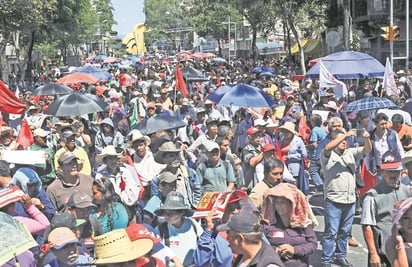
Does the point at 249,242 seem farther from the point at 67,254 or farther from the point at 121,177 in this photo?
the point at 121,177

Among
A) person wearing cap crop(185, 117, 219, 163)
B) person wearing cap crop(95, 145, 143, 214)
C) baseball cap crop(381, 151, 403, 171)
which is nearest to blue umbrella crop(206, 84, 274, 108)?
person wearing cap crop(185, 117, 219, 163)

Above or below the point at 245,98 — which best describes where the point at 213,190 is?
below

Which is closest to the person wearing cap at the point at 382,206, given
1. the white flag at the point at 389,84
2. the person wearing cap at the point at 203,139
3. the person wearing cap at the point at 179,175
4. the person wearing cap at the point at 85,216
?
the person wearing cap at the point at 179,175

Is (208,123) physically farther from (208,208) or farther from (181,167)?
(208,208)

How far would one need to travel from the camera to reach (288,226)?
5191mm

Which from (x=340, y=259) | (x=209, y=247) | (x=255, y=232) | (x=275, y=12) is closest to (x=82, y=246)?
(x=209, y=247)

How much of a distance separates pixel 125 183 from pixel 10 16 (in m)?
20.6

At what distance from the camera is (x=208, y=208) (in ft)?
17.6

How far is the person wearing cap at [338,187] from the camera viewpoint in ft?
24.6

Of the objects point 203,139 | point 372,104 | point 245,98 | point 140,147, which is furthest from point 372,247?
point 245,98

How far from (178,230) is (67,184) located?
5.57 feet

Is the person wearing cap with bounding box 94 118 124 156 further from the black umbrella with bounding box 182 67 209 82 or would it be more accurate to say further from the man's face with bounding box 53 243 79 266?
the black umbrella with bounding box 182 67 209 82

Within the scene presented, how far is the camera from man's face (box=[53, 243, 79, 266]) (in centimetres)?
458

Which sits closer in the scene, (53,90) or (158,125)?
(158,125)
